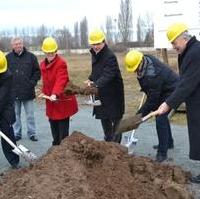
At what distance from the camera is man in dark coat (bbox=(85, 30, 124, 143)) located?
7625mm

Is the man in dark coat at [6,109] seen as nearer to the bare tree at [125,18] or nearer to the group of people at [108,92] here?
the group of people at [108,92]

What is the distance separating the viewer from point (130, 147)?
27.6 ft

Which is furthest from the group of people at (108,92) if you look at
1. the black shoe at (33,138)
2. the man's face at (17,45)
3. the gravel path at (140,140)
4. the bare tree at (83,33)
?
the bare tree at (83,33)

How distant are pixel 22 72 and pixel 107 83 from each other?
2.23m

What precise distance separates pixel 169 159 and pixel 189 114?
1.53 metres

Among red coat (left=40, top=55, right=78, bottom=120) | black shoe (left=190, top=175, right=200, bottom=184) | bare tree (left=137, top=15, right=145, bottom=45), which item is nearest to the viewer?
black shoe (left=190, top=175, right=200, bottom=184)

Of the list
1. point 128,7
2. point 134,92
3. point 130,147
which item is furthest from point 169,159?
point 128,7

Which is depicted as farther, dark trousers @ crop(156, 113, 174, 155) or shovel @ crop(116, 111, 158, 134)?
dark trousers @ crop(156, 113, 174, 155)

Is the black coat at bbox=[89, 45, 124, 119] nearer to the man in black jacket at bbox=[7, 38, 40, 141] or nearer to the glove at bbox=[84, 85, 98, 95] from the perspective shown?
the glove at bbox=[84, 85, 98, 95]

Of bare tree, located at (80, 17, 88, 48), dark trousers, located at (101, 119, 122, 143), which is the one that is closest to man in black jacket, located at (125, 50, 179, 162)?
dark trousers, located at (101, 119, 122, 143)

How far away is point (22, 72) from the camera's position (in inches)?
371

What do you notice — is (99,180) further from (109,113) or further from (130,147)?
(130,147)

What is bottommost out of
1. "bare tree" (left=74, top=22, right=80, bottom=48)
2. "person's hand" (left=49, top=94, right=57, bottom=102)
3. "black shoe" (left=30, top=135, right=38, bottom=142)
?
"bare tree" (left=74, top=22, right=80, bottom=48)

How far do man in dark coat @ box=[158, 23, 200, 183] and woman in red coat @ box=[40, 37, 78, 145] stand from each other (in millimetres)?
1886
